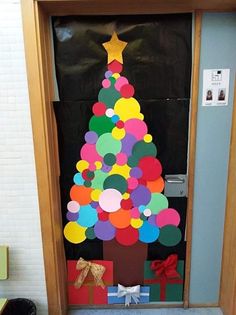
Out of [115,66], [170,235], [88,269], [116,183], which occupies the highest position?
[115,66]

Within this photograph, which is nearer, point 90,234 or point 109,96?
point 109,96

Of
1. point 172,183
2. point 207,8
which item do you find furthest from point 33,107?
point 207,8

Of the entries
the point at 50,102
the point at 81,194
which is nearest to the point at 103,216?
the point at 81,194

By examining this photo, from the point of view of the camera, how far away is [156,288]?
79.0 inches

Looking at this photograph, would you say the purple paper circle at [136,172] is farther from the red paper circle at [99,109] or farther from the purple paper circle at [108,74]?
the purple paper circle at [108,74]

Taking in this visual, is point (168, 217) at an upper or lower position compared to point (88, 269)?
upper

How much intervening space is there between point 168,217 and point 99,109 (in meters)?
0.81

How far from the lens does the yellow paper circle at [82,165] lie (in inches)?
69.9

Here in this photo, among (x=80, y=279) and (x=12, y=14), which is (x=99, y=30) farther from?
(x=80, y=279)

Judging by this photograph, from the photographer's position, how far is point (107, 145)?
5.71 ft

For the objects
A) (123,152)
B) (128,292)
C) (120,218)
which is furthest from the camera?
(128,292)

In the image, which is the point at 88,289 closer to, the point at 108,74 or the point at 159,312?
the point at 159,312

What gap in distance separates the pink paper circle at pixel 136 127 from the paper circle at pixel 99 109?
0.16 m

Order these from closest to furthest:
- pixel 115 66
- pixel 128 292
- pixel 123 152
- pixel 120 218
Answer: pixel 115 66 → pixel 123 152 → pixel 120 218 → pixel 128 292
